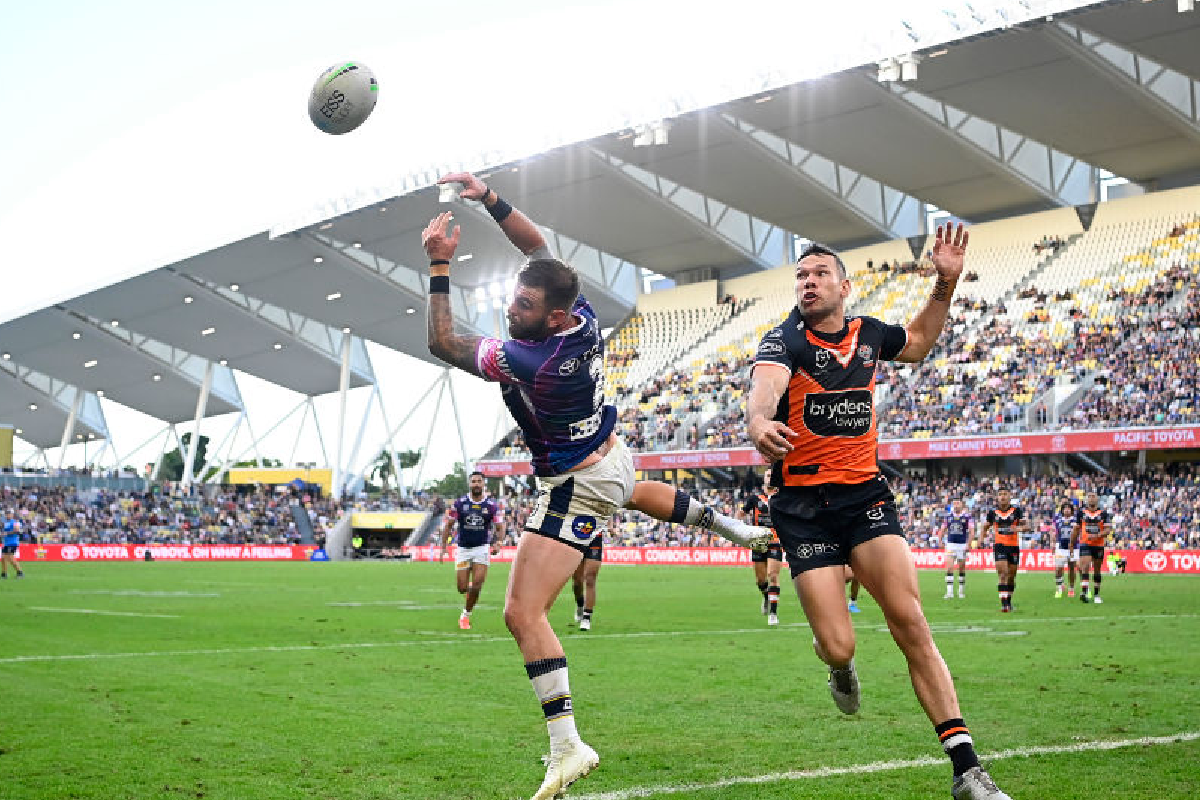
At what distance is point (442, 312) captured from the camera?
22.7 ft

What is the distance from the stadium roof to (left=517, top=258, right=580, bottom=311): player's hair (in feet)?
123

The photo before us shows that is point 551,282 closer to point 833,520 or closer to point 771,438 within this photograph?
point 771,438

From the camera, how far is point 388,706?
1056 cm

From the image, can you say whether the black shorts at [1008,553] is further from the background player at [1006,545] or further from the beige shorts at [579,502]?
the beige shorts at [579,502]

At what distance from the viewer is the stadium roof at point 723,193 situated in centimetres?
4453

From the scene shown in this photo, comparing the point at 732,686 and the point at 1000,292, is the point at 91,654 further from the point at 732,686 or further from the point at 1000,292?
the point at 1000,292

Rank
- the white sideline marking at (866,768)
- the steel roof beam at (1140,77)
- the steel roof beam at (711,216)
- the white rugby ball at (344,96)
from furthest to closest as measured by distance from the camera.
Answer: the steel roof beam at (711,216)
the steel roof beam at (1140,77)
the white rugby ball at (344,96)
the white sideline marking at (866,768)

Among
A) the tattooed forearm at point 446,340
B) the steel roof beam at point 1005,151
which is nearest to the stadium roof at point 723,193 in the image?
the steel roof beam at point 1005,151

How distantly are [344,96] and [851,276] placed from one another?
53826 millimetres

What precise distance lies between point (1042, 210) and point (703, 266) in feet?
58.5

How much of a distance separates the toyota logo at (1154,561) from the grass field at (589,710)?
21.9 meters

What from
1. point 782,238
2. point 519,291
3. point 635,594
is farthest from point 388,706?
point 782,238

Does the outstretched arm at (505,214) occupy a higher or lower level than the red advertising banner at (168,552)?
higher

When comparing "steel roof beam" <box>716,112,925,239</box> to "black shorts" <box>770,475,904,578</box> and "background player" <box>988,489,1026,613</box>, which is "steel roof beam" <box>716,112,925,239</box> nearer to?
"background player" <box>988,489,1026,613</box>
